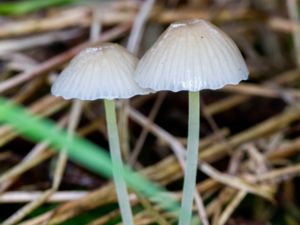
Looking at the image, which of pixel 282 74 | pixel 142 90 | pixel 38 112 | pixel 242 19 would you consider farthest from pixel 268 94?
pixel 142 90

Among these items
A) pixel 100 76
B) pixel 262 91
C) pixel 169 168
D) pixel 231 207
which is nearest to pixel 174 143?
pixel 169 168

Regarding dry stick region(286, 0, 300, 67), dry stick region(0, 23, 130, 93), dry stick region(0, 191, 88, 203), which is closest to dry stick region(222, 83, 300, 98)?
dry stick region(286, 0, 300, 67)

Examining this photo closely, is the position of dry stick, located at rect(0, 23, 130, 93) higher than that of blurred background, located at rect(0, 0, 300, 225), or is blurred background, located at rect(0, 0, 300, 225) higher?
dry stick, located at rect(0, 23, 130, 93)

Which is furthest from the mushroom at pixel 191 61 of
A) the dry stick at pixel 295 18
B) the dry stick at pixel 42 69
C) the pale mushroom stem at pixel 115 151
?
the dry stick at pixel 295 18

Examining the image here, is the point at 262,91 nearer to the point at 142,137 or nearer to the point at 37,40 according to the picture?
the point at 142,137

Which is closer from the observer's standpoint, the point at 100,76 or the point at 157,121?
the point at 100,76

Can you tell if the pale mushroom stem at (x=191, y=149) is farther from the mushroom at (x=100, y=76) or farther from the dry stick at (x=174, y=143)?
the dry stick at (x=174, y=143)

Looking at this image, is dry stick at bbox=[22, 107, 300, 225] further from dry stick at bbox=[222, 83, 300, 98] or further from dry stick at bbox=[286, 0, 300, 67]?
dry stick at bbox=[286, 0, 300, 67]
